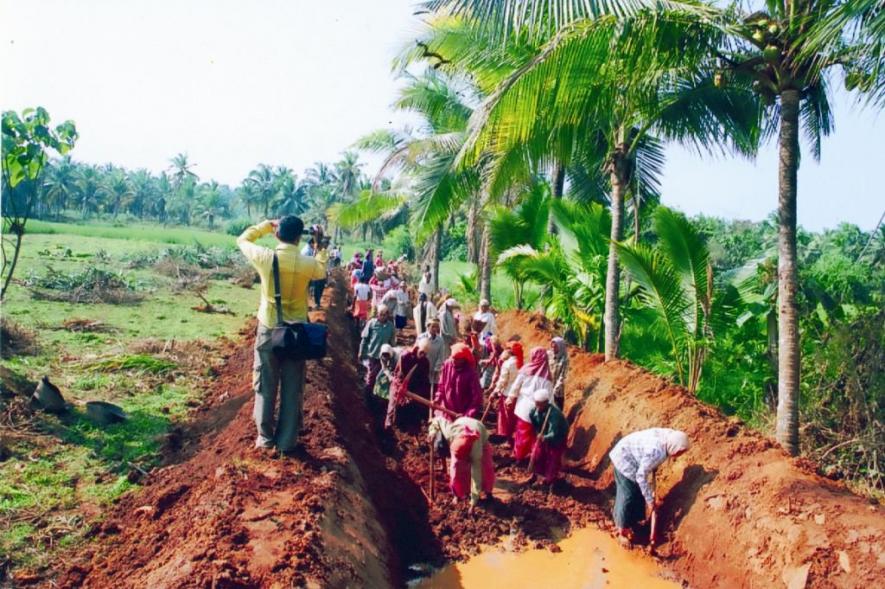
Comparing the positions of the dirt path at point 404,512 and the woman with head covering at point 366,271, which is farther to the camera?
the woman with head covering at point 366,271

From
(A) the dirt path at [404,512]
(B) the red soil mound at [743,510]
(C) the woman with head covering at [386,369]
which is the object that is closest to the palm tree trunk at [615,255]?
(A) the dirt path at [404,512]

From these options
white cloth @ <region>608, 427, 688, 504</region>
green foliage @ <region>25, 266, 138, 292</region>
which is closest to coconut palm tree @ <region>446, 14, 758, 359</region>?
white cloth @ <region>608, 427, 688, 504</region>

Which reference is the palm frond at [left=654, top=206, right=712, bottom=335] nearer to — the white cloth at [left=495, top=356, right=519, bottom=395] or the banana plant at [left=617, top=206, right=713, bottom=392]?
the banana plant at [left=617, top=206, right=713, bottom=392]

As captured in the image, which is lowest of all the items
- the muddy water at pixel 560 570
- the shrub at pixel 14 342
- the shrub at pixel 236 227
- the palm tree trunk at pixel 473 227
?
the muddy water at pixel 560 570

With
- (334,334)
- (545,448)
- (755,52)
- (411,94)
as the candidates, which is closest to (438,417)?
(545,448)

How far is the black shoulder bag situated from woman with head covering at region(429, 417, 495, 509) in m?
2.14

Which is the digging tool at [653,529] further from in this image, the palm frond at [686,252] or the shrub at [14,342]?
the shrub at [14,342]

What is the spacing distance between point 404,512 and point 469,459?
3.09ft

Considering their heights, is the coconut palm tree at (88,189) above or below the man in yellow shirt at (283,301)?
above

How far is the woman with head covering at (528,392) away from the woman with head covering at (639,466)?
1.71 meters

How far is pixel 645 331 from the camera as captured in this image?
11398 mm

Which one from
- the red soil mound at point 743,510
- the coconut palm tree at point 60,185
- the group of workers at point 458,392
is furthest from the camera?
the coconut palm tree at point 60,185

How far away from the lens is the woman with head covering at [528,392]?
830cm

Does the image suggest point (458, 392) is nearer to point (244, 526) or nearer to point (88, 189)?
point (244, 526)
